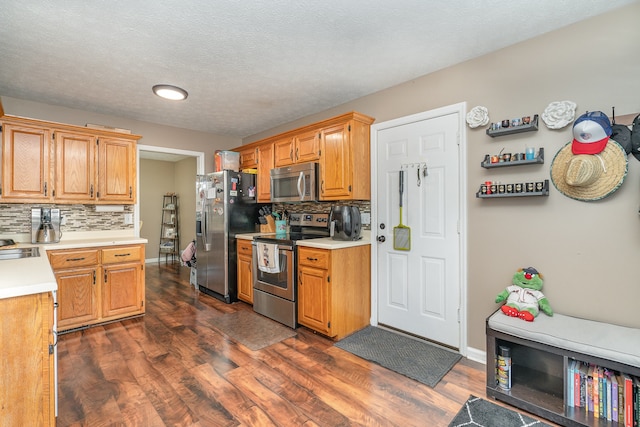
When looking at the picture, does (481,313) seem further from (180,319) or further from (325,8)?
(180,319)

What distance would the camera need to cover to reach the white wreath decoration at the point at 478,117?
2354mm

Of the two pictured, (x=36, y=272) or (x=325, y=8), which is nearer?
(x=36, y=272)

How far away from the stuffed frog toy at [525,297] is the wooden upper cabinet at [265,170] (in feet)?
9.40

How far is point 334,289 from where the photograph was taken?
280 cm

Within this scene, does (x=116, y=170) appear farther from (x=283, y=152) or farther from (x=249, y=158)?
Result: (x=283, y=152)

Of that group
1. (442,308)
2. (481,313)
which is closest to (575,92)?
(481,313)

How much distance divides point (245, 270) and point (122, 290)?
1.33 meters

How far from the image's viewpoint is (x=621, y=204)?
183 cm

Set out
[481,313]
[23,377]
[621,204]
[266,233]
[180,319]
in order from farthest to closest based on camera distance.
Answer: [266,233]
[180,319]
[481,313]
[621,204]
[23,377]

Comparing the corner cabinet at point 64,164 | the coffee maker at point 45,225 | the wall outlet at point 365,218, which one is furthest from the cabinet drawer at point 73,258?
the wall outlet at point 365,218

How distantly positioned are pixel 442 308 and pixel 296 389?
4.64ft

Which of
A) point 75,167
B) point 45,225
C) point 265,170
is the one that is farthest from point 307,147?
point 45,225

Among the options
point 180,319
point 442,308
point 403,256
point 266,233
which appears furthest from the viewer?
point 266,233

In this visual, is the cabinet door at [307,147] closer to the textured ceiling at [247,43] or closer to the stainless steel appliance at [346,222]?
the textured ceiling at [247,43]
